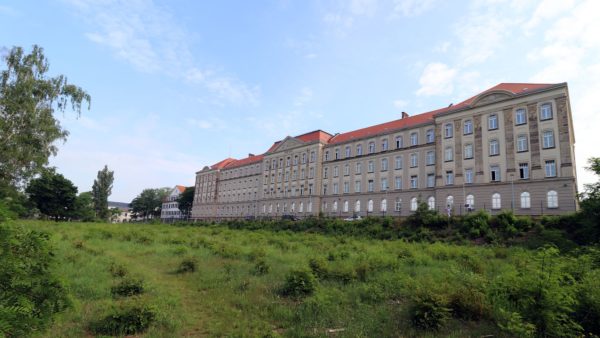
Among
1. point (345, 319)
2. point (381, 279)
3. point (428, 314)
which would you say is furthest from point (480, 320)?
point (381, 279)

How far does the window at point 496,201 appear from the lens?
39031mm

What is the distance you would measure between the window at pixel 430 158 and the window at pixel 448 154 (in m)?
2.53

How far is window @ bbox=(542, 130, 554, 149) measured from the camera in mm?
36469

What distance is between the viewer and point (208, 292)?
11.8 m

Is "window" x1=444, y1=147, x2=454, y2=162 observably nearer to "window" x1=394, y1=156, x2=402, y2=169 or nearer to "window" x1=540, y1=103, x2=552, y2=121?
"window" x1=394, y1=156, x2=402, y2=169

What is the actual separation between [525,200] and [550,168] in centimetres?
431

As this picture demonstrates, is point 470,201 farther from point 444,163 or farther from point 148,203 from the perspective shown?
point 148,203

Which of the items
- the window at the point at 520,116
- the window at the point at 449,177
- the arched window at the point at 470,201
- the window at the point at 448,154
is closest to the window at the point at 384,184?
the window at the point at 449,177

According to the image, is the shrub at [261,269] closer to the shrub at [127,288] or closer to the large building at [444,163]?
the shrub at [127,288]

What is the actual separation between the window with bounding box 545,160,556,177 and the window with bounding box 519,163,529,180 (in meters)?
1.89

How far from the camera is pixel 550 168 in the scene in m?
36.1

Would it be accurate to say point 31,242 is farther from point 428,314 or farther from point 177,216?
point 177,216

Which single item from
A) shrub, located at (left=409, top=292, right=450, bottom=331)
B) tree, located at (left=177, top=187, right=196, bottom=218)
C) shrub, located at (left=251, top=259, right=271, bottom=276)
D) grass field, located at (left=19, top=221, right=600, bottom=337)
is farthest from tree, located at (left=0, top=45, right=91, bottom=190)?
tree, located at (left=177, top=187, right=196, bottom=218)

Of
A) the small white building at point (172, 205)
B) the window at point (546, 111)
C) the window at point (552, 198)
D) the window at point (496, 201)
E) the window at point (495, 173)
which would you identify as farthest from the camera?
the small white building at point (172, 205)
